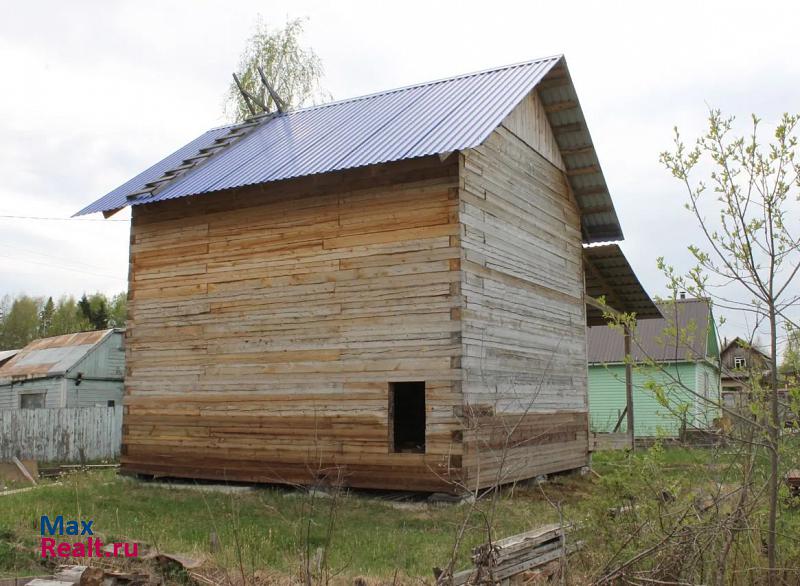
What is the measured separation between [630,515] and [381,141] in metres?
9.46

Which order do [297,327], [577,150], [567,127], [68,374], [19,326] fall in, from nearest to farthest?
[297,327]
[567,127]
[577,150]
[68,374]
[19,326]

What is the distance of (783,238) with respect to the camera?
18.3 ft

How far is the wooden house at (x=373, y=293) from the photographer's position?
43.3ft

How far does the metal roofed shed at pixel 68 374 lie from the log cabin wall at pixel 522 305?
66.1ft

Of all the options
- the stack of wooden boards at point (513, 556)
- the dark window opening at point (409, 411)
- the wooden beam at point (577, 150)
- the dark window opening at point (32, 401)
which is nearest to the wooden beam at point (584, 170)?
the wooden beam at point (577, 150)

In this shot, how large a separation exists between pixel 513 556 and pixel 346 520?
524 centimetres

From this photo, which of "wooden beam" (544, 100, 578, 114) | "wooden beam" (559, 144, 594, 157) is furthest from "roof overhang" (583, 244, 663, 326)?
"wooden beam" (544, 100, 578, 114)

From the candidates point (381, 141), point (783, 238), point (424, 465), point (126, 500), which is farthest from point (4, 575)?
point (381, 141)

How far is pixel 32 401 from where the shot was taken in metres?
30.8

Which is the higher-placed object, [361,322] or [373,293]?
[373,293]

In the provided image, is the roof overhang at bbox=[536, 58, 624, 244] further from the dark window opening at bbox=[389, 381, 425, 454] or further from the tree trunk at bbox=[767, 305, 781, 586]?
the tree trunk at bbox=[767, 305, 781, 586]

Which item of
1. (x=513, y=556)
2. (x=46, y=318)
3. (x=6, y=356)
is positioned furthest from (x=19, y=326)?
(x=513, y=556)

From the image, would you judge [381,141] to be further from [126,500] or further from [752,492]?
[752,492]

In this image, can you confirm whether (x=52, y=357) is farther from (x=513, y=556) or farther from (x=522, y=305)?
(x=513, y=556)
